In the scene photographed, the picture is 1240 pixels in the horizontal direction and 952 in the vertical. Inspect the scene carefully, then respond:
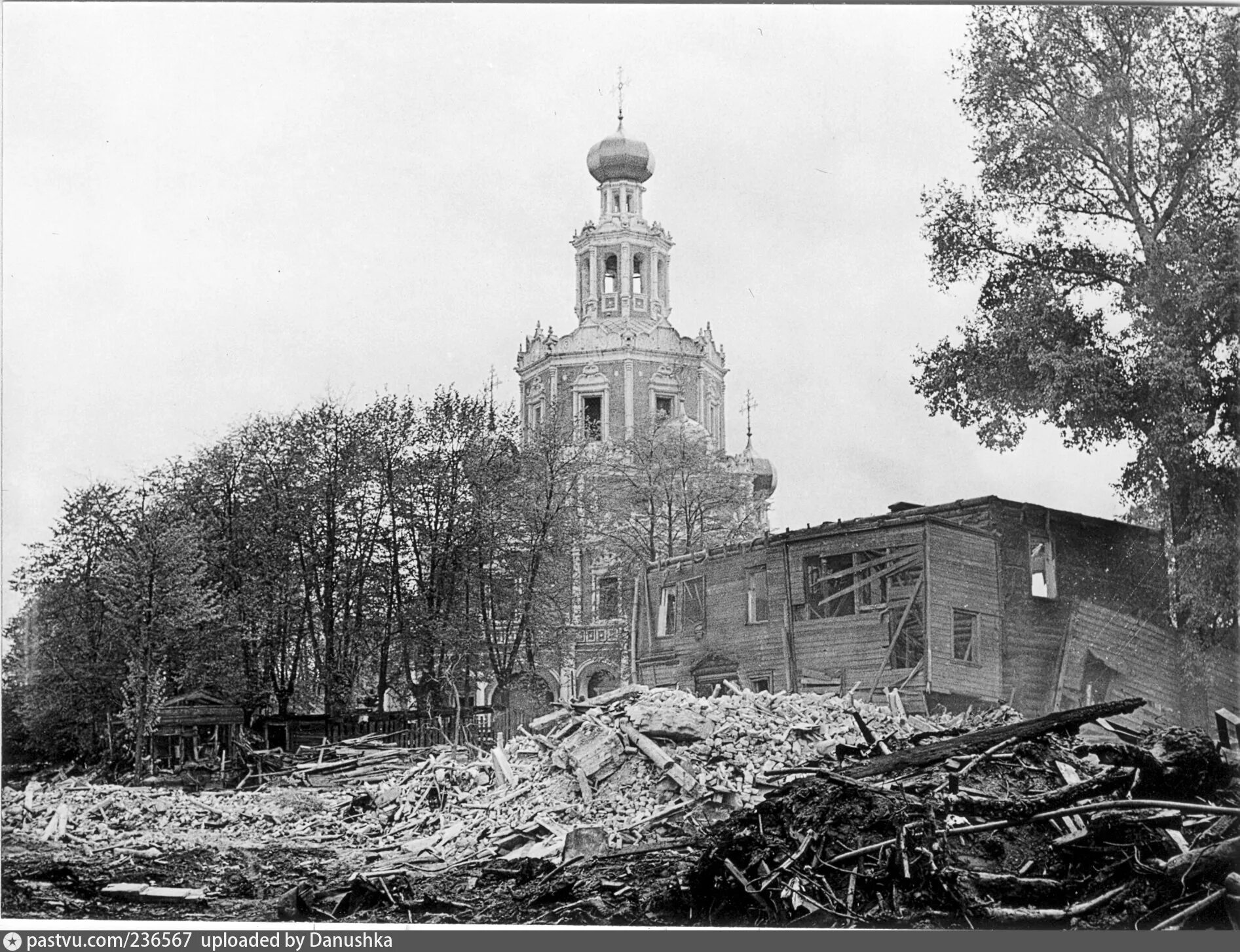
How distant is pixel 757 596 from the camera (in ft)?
34.6

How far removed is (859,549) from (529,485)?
2.81m

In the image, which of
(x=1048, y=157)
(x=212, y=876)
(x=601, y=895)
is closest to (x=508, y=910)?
(x=601, y=895)

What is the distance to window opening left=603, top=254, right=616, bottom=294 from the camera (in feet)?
32.8

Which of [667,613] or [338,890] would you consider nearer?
[338,890]

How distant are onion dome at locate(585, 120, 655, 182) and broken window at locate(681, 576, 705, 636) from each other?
11.0 ft

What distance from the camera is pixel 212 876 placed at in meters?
8.55

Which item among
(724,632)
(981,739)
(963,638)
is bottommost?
(981,739)

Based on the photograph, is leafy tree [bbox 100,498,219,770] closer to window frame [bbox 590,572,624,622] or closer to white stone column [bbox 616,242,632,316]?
window frame [bbox 590,572,624,622]

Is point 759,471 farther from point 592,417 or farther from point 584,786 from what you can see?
point 584,786

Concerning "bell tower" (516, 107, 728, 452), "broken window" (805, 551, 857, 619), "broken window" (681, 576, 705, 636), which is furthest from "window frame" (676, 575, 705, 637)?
"bell tower" (516, 107, 728, 452)

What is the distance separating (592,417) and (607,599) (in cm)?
159

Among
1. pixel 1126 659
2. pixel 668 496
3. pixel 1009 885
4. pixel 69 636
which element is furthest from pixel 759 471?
pixel 69 636

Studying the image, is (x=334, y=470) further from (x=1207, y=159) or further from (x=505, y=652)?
(x=1207, y=159)

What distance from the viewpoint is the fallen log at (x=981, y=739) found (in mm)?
8445
